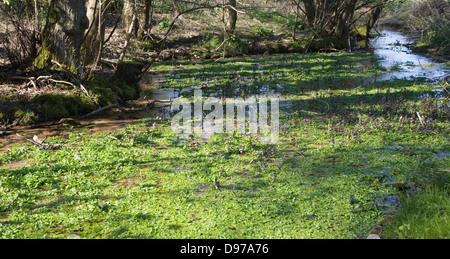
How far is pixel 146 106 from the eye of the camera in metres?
9.68

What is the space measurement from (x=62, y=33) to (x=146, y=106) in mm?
2437

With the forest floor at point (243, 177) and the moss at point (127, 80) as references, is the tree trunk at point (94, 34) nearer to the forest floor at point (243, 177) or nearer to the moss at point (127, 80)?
the moss at point (127, 80)

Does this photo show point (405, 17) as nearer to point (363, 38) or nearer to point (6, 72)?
point (363, 38)

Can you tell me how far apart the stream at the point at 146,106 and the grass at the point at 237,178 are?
0.47 metres

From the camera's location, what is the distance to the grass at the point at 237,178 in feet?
14.5

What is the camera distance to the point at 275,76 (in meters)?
13.2

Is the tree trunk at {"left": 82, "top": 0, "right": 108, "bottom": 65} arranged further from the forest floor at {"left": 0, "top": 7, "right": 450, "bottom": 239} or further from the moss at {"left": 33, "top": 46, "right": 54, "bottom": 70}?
the forest floor at {"left": 0, "top": 7, "right": 450, "bottom": 239}

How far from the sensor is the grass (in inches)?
174

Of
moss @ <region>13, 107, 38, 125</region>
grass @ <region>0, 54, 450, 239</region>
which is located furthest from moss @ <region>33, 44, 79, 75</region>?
grass @ <region>0, 54, 450, 239</region>

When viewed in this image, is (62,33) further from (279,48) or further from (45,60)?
(279,48)

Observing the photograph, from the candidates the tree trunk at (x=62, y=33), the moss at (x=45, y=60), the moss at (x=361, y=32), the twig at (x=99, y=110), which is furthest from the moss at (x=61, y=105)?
the moss at (x=361, y=32)

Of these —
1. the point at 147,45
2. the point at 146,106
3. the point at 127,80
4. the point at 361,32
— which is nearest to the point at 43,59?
the point at 127,80

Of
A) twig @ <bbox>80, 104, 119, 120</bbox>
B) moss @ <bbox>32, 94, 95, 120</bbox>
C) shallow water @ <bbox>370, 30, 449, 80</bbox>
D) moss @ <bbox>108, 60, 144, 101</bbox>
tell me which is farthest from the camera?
shallow water @ <bbox>370, 30, 449, 80</bbox>

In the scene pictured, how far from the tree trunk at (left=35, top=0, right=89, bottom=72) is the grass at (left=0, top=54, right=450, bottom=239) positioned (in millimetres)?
2772
